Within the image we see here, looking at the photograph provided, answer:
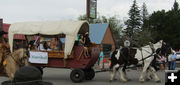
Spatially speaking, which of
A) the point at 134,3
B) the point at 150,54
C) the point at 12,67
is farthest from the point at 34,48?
the point at 134,3

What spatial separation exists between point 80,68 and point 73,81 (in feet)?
2.26

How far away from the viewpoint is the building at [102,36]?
32734mm

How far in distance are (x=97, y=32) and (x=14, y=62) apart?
26.5 m

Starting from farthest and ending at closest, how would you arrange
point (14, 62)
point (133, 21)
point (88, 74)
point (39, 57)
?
point (133, 21), point (88, 74), point (39, 57), point (14, 62)

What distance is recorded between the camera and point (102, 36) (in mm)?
33000

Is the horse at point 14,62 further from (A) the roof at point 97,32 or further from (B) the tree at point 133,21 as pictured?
(B) the tree at point 133,21

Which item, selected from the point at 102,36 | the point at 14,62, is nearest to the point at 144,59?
the point at 14,62

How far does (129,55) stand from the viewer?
35.5 ft

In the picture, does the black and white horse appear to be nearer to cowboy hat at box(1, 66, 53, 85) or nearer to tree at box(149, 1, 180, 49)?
cowboy hat at box(1, 66, 53, 85)

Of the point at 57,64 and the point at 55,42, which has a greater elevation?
the point at 55,42

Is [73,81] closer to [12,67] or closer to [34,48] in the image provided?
[34,48]

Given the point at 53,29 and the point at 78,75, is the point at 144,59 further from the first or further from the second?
the point at 53,29

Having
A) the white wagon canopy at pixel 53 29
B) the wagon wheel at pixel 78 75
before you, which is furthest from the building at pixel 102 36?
the wagon wheel at pixel 78 75

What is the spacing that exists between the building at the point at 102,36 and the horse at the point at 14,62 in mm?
24567
